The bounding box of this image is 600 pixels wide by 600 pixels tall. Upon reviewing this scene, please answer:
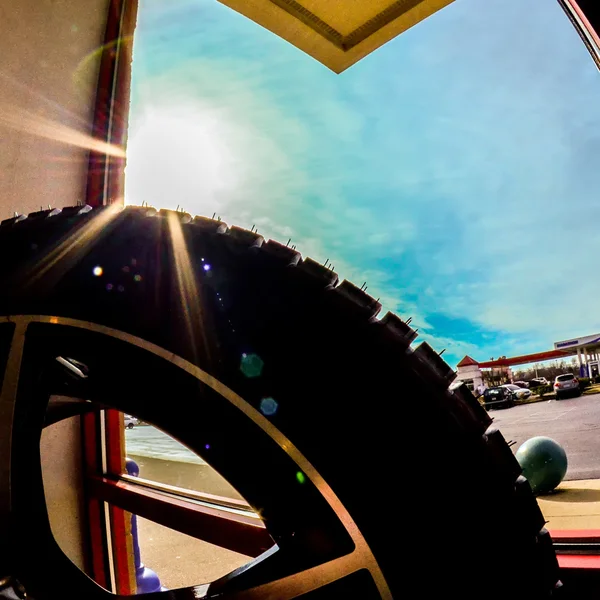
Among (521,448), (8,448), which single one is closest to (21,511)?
(8,448)

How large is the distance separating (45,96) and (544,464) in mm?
4318

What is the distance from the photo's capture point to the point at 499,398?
17.1 meters

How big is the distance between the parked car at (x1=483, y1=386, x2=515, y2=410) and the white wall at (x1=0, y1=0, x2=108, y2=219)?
55.5ft

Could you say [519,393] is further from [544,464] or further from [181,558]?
[181,558]

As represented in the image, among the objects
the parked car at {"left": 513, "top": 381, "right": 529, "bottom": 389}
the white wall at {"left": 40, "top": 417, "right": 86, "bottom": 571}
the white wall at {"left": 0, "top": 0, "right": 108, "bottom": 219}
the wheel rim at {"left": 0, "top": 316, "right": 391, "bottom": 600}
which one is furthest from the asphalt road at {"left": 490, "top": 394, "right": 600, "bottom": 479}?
the parked car at {"left": 513, "top": 381, "right": 529, "bottom": 389}

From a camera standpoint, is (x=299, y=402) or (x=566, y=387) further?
(x=566, y=387)

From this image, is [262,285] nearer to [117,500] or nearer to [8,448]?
[8,448]

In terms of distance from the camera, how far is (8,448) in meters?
0.47

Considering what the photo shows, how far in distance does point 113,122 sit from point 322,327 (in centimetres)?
249

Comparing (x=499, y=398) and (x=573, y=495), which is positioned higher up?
(x=499, y=398)

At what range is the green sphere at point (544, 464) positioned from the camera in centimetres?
332

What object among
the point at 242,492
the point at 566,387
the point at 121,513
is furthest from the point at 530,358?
the point at 242,492

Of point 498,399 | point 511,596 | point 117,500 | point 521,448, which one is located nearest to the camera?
point 511,596

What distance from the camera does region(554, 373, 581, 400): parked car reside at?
1708 cm
